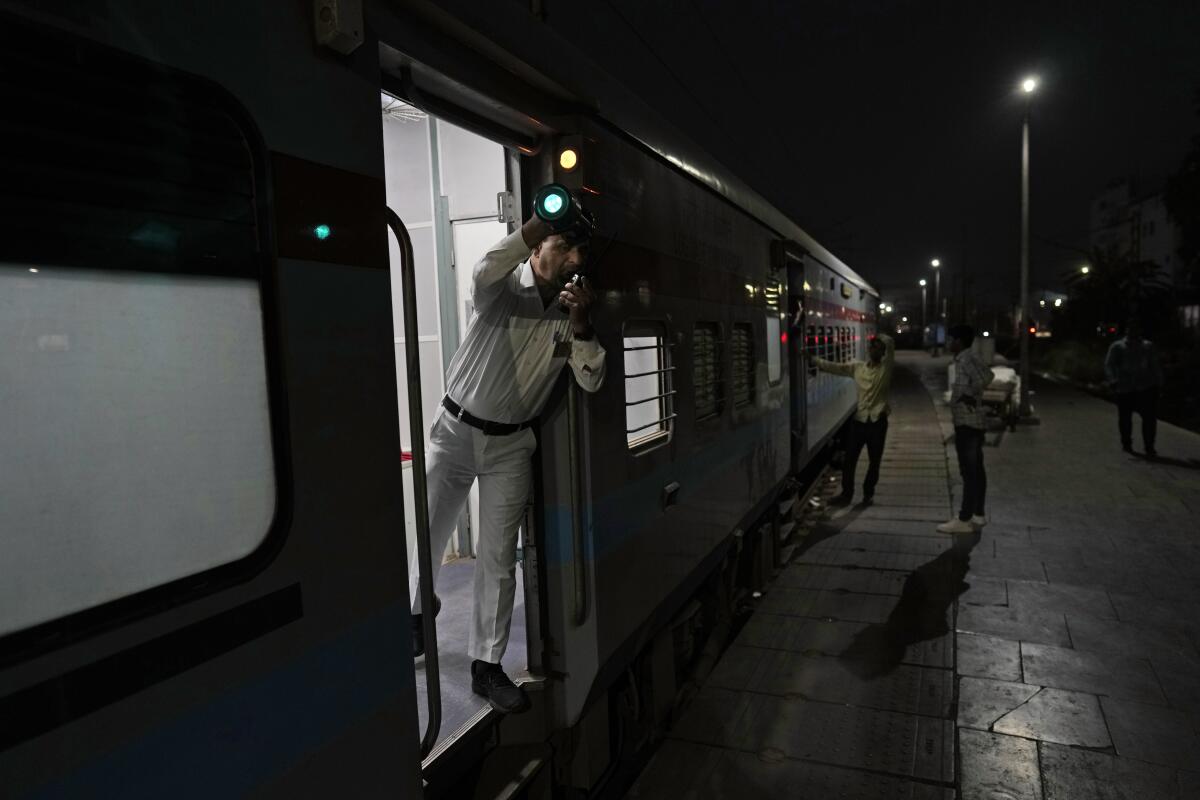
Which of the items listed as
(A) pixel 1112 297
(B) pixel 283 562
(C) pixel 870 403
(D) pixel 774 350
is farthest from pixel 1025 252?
(A) pixel 1112 297

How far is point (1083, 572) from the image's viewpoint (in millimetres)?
6676

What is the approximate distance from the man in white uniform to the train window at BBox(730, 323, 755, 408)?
7.93 feet

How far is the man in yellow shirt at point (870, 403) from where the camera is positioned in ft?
29.8

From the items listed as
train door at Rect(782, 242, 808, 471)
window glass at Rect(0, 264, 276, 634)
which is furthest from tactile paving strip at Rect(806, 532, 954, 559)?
window glass at Rect(0, 264, 276, 634)

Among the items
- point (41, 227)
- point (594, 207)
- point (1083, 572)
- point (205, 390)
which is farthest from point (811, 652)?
point (41, 227)

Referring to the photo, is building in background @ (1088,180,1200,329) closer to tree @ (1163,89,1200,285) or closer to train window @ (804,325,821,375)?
tree @ (1163,89,1200,285)

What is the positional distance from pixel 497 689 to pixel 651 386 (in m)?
1.80

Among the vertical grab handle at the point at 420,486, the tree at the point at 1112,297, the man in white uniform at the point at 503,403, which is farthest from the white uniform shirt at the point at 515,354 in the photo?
the tree at the point at 1112,297

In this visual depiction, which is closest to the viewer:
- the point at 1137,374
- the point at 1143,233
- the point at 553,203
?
the point at 553,203

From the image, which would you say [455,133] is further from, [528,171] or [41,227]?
[41,227]

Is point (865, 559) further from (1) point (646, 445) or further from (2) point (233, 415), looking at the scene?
(2) point (233, 415)

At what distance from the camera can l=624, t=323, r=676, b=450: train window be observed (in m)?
3.89

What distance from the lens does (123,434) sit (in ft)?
4.45

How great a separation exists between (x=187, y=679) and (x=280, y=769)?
1.11ft
